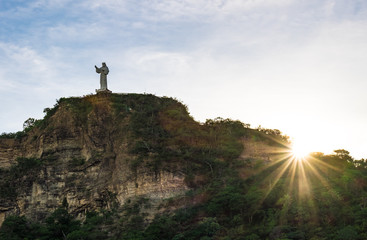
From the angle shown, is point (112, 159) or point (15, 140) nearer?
point (112, 159)

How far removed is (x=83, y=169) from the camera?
3428 centimetres

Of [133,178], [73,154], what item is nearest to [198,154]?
Result: [133,178]

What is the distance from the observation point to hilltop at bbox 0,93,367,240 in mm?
28156

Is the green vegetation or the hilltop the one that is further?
the green vegetation

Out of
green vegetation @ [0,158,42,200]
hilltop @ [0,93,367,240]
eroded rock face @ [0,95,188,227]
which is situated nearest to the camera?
hilltop @ [0,93,367,240]

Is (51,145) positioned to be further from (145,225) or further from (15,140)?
(145,225)

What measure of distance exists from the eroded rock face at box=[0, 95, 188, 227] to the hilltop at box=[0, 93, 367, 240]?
0.07 metres

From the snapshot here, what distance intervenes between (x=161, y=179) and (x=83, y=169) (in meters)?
5.99

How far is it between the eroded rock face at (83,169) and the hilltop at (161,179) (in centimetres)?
7

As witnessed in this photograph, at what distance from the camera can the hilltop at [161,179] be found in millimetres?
28156

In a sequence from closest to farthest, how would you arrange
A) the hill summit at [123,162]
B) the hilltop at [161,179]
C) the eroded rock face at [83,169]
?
the hilltop at [161,179]
the hill summit at [123,162]
the eroded rock face at [83,169]

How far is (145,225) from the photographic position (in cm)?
2991

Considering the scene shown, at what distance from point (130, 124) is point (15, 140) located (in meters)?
9.72

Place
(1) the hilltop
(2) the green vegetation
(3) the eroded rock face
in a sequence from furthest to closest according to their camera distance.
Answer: (2) the green vegetation, (3) the eroded rock face, (1) the hilltop
